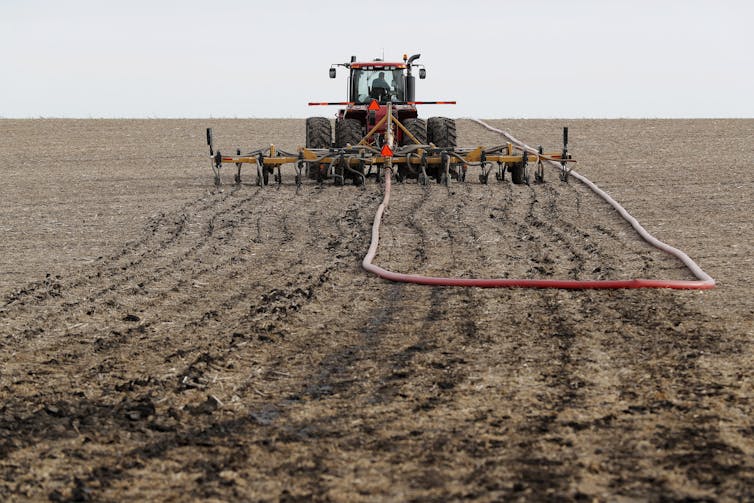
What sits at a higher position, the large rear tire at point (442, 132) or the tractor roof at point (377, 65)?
the tractor roof at point (377, 65)

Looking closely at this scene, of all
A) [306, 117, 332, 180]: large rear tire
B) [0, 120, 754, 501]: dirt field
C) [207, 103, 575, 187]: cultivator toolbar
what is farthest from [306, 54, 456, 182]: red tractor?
[0, 120, 754, 501]: dirt field

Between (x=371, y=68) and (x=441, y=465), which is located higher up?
(x=371, y=68)

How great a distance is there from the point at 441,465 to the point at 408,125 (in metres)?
14.4

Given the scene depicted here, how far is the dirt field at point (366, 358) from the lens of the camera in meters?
4.46

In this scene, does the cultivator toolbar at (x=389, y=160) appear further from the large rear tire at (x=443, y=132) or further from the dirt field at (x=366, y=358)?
the dirt field at (x=366, y=358)

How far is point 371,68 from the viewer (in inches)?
756

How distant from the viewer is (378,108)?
743 inches

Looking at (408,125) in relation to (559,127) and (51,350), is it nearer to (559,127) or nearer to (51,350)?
(51,350)

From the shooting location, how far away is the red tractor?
18750mm

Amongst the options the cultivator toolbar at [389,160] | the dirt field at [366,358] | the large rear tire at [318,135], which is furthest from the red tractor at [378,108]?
the dirt field at [366,358]

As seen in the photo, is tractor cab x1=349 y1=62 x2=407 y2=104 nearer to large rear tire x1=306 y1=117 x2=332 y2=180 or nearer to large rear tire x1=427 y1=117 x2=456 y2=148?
large rear tire x1=427 y1=117 x2=456 y2=148

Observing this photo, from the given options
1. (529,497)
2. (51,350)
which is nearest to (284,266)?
(51,350)

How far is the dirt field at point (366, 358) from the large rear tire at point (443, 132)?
160 inches

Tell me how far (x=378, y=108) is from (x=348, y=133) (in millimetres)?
876
